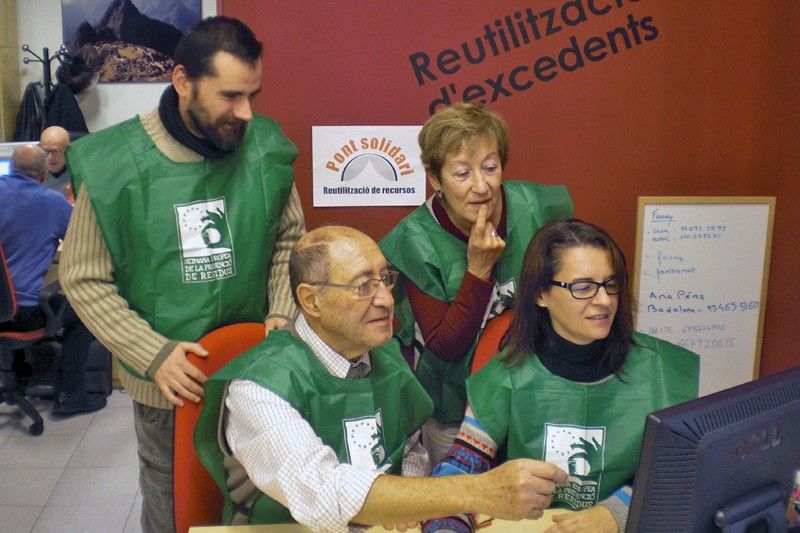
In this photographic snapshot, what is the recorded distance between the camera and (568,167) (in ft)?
9.28

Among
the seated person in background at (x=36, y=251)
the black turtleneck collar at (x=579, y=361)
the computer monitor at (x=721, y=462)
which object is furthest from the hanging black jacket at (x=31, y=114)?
the computer monitor at (x=721, y=462)

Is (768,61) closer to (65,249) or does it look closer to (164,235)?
(164,235)

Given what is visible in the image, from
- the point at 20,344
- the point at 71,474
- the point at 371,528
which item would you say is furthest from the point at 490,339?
the point at 20,344

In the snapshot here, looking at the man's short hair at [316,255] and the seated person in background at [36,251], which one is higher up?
the man's short hair at [316,255]

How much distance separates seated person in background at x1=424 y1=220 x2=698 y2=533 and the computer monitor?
0.61 meters

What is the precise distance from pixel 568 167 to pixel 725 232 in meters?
0.58

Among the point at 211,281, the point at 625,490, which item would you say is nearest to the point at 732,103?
the point at 625,490

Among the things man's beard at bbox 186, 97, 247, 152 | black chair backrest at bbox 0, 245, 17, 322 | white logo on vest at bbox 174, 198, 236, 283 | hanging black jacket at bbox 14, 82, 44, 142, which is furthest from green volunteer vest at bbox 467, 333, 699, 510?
hanging black jacket at bbox 14, 82, 44, 142

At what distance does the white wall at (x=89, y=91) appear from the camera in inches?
278

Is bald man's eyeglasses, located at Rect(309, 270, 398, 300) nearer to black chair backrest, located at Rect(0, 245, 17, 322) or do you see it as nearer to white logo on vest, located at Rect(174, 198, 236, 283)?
white logo on vest, located at Rect(174, 198, 236, 283)

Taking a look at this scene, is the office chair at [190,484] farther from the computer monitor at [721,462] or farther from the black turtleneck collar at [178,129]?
the computer monitor at [721,462]

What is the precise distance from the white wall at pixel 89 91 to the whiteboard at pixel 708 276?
5143 millimetres

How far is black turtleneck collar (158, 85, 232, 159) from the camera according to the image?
209 centimetres

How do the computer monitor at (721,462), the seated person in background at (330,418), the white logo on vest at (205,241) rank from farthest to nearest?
the white logo on vest at (205,241), the seated person in background at (330,418), the computer monitor at (721,462)
